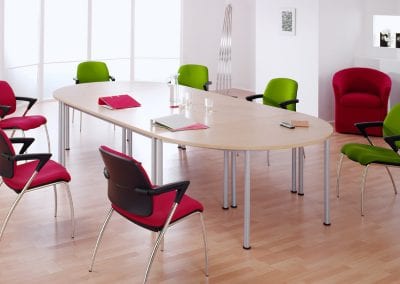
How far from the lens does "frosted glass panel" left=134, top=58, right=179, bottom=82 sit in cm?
1198

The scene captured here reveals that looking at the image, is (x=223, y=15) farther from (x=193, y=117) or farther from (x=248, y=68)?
(x=193, y=117)

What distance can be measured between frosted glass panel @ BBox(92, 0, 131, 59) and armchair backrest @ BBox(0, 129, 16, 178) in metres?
6.84

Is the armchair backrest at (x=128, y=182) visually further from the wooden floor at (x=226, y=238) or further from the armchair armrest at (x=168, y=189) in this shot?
the wooden floor at (x=226, y=238)

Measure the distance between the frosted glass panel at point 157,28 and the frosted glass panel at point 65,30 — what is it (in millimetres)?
1064

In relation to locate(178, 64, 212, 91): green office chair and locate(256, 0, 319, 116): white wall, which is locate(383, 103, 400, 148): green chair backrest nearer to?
locate(178, 64, 212, 91): green office chair

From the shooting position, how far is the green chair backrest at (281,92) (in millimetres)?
6711

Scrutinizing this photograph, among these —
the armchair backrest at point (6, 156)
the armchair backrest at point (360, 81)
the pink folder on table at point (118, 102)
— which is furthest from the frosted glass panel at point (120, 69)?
the armchair backrest at point (6, 156)

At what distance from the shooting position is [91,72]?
8.33 m

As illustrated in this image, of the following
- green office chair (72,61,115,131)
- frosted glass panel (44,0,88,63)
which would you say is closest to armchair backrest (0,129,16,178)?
green office chair (72,61,115,131)

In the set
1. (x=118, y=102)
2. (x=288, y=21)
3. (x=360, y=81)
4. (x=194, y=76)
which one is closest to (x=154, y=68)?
(x=288, y=21)

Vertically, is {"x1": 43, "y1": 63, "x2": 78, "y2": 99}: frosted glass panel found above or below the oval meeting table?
above

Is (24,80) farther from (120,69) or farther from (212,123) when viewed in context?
(212,123)

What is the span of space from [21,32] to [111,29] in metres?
1.68

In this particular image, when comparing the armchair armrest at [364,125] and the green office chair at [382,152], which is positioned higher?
the armchair armrest at [364,125]
